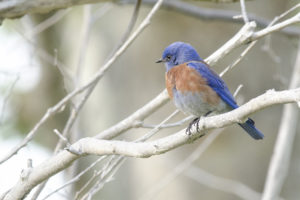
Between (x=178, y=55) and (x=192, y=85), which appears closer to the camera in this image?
(x=192, y=85)

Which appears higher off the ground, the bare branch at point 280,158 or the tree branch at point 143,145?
the tree branch at point 143,145

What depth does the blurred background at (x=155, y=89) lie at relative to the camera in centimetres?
618

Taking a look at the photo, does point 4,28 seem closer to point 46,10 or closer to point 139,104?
point 139,104

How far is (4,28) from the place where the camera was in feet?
24.4

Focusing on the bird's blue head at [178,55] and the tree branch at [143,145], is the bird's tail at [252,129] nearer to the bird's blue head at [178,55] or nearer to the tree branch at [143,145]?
the bird's blue head at [178,55]

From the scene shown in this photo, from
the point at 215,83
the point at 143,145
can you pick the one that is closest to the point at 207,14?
the point at 215,83

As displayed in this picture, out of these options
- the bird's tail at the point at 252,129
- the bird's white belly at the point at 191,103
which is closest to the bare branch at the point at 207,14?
the bird's white belly at the point at 191,103

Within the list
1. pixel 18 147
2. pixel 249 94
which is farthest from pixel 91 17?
pixel 249 94

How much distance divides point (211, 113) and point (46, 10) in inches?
62.1

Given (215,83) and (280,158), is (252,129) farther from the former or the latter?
(280,158)

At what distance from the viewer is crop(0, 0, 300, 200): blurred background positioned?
20.3 ft

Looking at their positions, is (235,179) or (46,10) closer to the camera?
(46,10)

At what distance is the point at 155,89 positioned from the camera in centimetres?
664

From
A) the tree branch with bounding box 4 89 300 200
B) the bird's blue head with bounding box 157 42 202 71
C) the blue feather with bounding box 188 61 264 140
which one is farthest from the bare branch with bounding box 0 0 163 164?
the bird's blue head with bounding box 157 42 202 71
